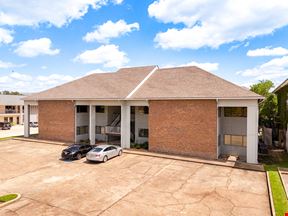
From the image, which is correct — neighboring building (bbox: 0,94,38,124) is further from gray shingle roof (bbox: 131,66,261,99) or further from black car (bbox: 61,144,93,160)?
gray shingle roof (bbox: 131,66,261,99)

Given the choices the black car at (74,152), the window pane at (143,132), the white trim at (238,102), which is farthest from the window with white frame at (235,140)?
the black car at (74,152)

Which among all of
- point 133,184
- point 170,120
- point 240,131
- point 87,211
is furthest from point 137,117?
point 87,211

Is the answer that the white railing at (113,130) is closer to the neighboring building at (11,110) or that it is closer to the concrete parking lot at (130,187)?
the concrete parking lot at (130,187)

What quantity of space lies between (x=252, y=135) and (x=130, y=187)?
39.9ft

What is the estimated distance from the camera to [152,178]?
16688 millimetres

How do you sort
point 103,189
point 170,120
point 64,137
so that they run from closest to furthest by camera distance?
point 103,189 → point 170,120 → point 64,137

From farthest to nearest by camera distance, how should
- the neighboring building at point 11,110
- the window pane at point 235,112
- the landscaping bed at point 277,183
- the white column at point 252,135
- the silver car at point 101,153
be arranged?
the neighboring building at point 11,110 < the window pane at point 235,112 < the silver car at point 101,153 < the white column at point 252,135 < the landscaping bed at point 277,183

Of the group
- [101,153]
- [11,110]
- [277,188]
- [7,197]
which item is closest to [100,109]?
[101,153]

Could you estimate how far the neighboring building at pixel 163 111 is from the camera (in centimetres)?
2172

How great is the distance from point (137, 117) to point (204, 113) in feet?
31.7

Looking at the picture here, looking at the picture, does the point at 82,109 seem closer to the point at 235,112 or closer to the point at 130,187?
the point at 130,187

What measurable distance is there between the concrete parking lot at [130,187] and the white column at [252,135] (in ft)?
8.63

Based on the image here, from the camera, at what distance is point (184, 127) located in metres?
23.1

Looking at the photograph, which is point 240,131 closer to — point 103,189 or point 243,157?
point 243,157
